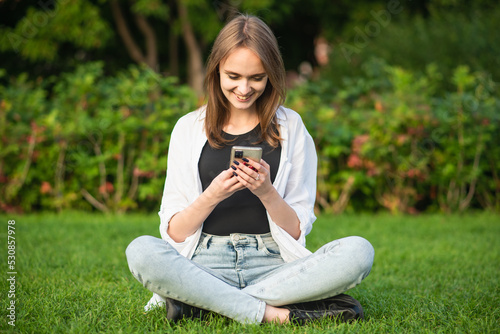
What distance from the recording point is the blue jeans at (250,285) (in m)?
2.43

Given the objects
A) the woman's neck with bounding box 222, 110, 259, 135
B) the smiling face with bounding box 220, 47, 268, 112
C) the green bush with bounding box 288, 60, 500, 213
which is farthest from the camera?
the green bush with bounding box 288, 60, 500, 213

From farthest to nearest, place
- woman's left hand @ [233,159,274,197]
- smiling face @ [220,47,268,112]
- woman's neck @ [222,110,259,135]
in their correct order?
1. woman's neck @ [222,110,259,135]
2. smiling face @ [220,47,268,112]
3. woman's left hand @ [233,159,274,197]

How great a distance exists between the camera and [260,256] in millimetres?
2727

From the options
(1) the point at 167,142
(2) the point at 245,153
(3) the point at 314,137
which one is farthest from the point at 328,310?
(1) the point at 167,142

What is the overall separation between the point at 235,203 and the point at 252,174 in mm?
405

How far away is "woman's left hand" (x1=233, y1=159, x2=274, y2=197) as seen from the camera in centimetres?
242

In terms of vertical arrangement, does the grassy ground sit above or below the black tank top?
below

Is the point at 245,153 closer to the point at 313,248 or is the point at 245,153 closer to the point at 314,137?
the point at 313,248

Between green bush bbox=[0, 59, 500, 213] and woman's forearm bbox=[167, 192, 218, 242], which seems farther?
green bush bbox=[0, 59, 500, 213]

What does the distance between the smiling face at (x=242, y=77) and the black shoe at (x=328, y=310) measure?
105cm

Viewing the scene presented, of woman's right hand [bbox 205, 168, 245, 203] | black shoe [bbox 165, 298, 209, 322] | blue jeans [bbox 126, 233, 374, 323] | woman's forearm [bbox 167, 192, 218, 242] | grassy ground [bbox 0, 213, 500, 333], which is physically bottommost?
grassy ground [bbox 0, 213, 500, 333]

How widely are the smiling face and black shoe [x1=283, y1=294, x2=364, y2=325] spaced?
1047mm

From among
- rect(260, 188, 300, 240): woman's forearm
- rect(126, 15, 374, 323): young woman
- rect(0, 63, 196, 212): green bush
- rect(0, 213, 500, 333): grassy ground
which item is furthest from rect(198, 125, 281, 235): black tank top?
rect(0, 63, 196, 212): green bush

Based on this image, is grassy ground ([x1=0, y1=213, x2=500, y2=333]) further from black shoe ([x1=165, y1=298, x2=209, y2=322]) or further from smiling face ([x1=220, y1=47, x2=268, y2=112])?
smiling face ([x1=220, y1=47, x2=268, y2=112])
